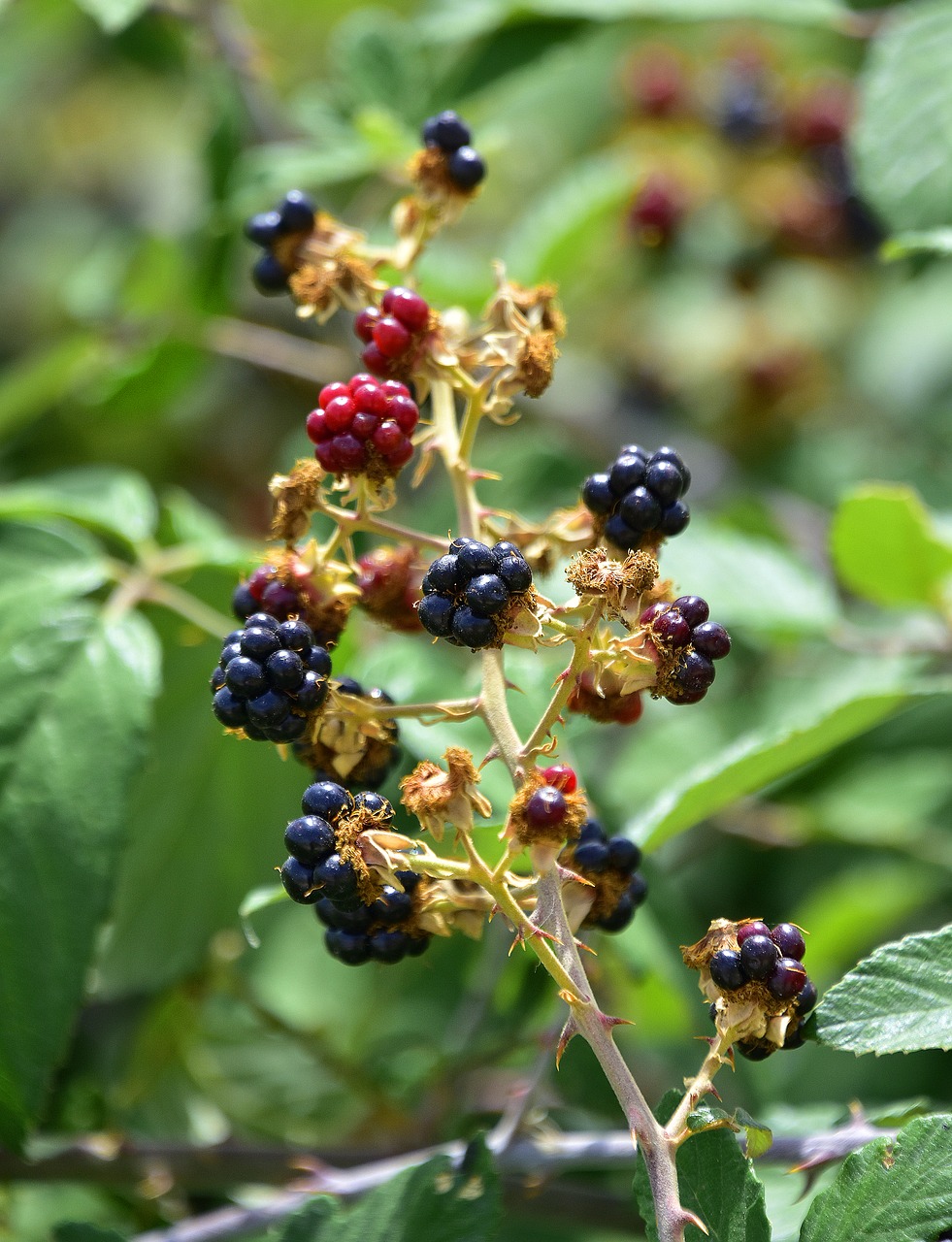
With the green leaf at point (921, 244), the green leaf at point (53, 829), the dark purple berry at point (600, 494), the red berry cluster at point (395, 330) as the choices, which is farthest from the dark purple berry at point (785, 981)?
the green leaf at point (921, 244)

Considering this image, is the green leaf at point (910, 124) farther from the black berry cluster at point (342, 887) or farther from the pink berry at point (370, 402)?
the black berry cluster at point (342, 887)

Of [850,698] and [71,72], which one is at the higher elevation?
[71,72]

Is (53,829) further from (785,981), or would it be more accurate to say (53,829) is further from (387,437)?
(785,981)

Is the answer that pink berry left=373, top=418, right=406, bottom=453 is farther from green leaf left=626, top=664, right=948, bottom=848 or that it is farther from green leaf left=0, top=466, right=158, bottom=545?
green leaf left=0, top=466, right=158, bottom=545

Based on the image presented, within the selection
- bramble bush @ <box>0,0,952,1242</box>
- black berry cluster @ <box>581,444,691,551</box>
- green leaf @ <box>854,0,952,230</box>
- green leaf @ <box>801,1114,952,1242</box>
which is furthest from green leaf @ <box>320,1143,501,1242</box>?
green leaf @ <box>854,0,952,230</box>

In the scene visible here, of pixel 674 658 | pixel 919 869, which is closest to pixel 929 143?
pixel 674 658

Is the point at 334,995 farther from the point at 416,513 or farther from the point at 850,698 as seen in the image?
the point at 850,698
